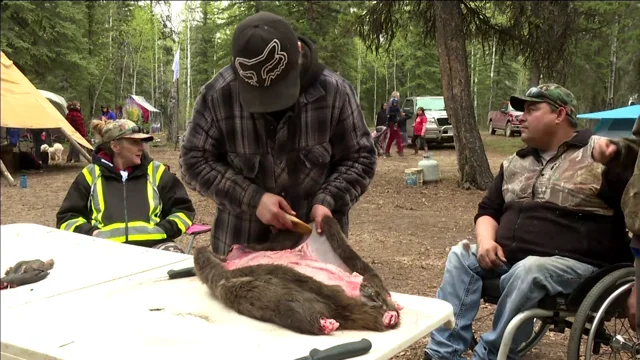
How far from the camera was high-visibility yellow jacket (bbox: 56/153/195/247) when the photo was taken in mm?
3387

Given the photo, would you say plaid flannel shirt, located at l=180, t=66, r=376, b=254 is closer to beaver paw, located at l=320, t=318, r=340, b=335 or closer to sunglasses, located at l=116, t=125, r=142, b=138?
beaver paw, located at l=320, t=318, r=340, b=335

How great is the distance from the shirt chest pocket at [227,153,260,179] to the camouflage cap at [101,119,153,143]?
150cm

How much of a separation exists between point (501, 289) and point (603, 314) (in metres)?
0.52

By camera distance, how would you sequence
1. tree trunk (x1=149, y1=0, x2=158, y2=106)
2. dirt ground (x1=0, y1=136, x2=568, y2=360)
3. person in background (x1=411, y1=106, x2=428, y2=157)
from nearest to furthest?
1. dirt ground (x1=0, y1=136, x2=568, y2=360)
2. person in background (x1=411, y1=106, x2=428, y2=157)
3. tree trunk (x1=149, y1=0, x2=158, y2=106)

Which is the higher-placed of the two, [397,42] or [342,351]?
[397,42]

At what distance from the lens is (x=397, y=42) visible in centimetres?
2314

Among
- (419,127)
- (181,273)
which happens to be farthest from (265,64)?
(419,127)

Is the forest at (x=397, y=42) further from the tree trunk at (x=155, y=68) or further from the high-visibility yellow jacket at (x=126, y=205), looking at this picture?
the high-visibility yellow jacket at (x=126, y=205)

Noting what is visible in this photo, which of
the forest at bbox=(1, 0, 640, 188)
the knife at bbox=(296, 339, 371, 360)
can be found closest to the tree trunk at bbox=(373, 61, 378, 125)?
the forest at bbox=(1, 0, 640, 188)

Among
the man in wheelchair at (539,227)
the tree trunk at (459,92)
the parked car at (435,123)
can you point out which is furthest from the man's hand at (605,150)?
the parked car at (435,123)

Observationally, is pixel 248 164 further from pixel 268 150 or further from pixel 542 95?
pixel 542 95

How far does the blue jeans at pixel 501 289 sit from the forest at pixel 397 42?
6566 mm

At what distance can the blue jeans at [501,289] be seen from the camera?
2.68 metres

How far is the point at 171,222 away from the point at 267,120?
1.49 meters
